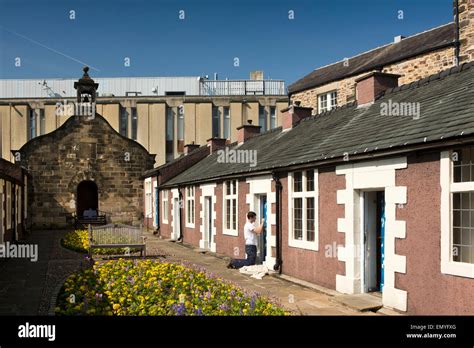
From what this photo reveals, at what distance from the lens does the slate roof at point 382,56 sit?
22297 mm

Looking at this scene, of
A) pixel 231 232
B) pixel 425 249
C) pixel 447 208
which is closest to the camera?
pixel 447 208

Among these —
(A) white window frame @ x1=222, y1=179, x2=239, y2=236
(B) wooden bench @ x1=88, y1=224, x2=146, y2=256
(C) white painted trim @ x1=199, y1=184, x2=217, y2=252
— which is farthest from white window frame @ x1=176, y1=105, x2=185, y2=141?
(B) wooden bench @ x1=88, y1=224, x2=146, y2=256

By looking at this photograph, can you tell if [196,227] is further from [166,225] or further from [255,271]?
[255,271]

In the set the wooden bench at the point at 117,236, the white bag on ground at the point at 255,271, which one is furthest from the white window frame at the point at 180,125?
the white bag on ground at the point at 255,271

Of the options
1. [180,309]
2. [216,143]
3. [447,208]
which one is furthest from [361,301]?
[216,143]

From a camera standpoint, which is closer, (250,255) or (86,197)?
(250,255)

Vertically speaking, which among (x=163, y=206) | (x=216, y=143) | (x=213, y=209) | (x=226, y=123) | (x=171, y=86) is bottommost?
(x=163, y=206)

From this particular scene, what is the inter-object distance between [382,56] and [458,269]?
795 inches

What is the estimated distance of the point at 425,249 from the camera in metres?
8.43

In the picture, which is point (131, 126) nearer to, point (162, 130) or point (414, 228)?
point (162, 130)

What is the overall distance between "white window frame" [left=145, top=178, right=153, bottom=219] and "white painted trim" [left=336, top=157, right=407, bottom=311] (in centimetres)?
2410

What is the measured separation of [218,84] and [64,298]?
45.5m

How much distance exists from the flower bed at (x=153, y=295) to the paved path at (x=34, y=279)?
18.0 inches

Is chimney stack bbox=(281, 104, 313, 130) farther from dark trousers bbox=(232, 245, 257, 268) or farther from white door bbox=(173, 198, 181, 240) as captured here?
white door bbox=(173, 198, 181, 240)
